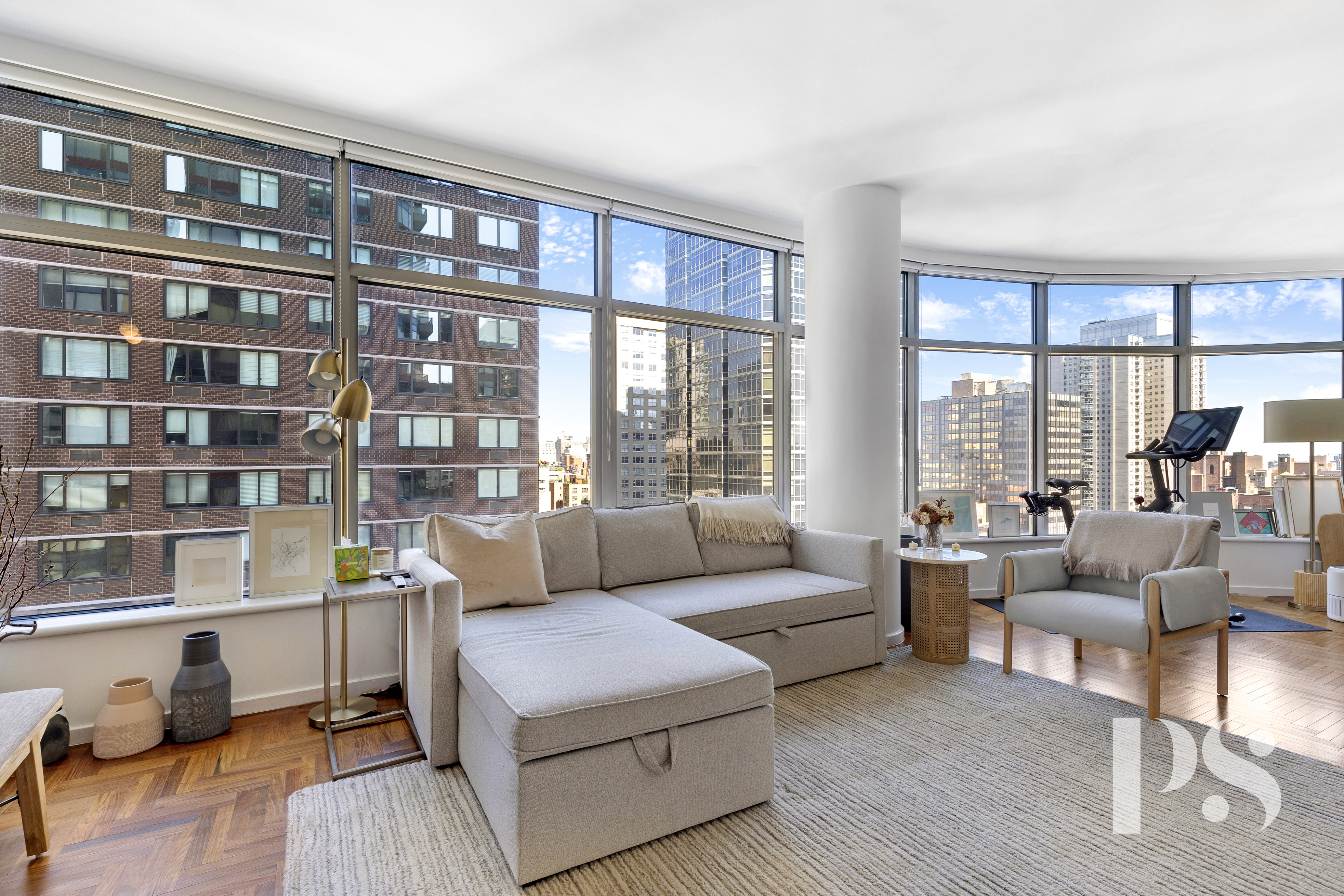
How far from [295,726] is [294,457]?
1.20 m

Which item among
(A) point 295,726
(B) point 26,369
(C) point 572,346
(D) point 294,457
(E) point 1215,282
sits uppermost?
(E) point 1215,282

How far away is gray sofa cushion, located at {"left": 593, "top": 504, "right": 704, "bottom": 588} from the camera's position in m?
3.38

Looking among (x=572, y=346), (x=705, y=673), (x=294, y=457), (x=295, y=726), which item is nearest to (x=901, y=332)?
(x=572, y=346)

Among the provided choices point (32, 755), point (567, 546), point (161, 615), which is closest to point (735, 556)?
point (567, 546)

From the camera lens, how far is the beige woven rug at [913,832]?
171cm

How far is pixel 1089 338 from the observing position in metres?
5.56

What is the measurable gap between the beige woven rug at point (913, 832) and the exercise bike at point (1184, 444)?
8.29 ft

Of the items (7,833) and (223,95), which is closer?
(7,833)

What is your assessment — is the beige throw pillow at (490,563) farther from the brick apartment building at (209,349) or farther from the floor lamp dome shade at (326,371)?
the floor lamp dome shade at (326,371)

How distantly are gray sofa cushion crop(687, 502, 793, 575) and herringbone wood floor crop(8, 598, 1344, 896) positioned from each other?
130 cm

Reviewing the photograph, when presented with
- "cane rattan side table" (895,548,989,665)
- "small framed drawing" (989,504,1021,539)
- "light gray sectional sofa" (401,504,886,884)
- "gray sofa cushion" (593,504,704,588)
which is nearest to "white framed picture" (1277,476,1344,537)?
"small framed drawing" (989,504,1021,539)

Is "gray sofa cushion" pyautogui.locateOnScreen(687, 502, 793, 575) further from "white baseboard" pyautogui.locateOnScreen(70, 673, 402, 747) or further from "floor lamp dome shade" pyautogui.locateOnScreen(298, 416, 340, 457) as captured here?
"floor lamp dome shade" pyautogui.locateOnScreen(298, 416, 340, 457)

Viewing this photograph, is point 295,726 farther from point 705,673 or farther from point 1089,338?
point 1089,338

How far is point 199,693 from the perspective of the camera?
252 cm
